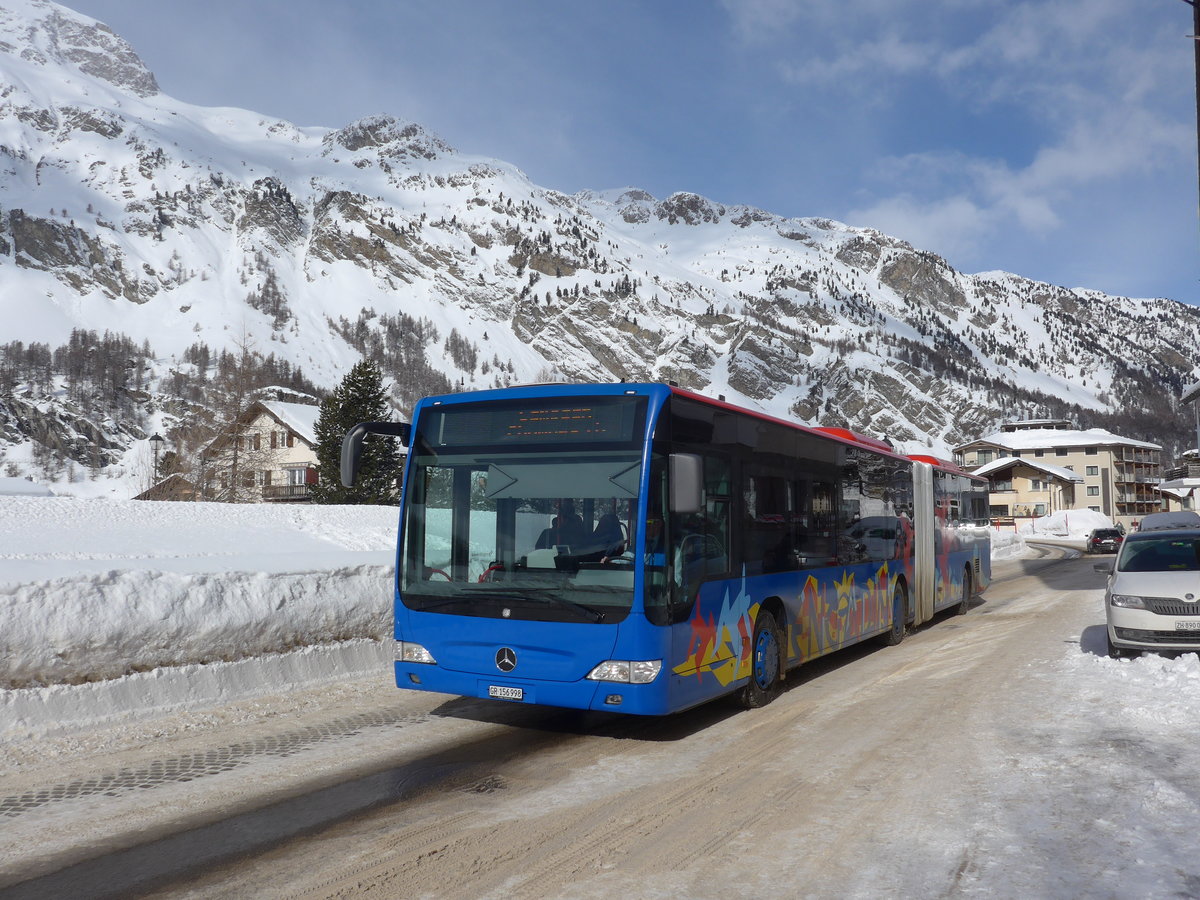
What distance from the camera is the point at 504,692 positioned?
302 inches

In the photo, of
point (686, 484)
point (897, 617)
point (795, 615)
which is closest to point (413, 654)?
point (686, 484)

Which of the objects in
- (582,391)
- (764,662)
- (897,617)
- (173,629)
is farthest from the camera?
(897,617)

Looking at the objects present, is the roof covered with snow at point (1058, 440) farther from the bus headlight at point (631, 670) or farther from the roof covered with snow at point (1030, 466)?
the bus headlight at point (631, 670)

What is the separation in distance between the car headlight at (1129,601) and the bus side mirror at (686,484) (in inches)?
265

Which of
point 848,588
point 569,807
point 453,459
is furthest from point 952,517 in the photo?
point 569,807

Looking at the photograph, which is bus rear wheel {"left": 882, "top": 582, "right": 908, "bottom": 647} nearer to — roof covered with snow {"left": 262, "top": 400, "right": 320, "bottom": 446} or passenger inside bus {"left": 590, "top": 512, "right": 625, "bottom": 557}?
passenger inside bus {"left": 590, "top": 512, "right": 625, "bottom": 557}

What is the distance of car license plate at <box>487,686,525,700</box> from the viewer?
24.9 ft

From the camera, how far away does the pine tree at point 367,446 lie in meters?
50.8

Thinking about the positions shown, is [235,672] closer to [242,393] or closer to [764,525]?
[764,525]

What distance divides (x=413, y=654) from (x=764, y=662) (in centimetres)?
351

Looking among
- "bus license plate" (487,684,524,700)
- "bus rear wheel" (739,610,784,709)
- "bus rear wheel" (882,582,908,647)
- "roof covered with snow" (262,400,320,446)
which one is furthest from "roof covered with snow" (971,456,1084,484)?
"bus license plate" (487,684,524,700)

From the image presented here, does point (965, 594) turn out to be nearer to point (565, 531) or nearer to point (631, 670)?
→ point (631, 670)

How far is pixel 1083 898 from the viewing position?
170 inches

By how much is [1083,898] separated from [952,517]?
14.5 m
